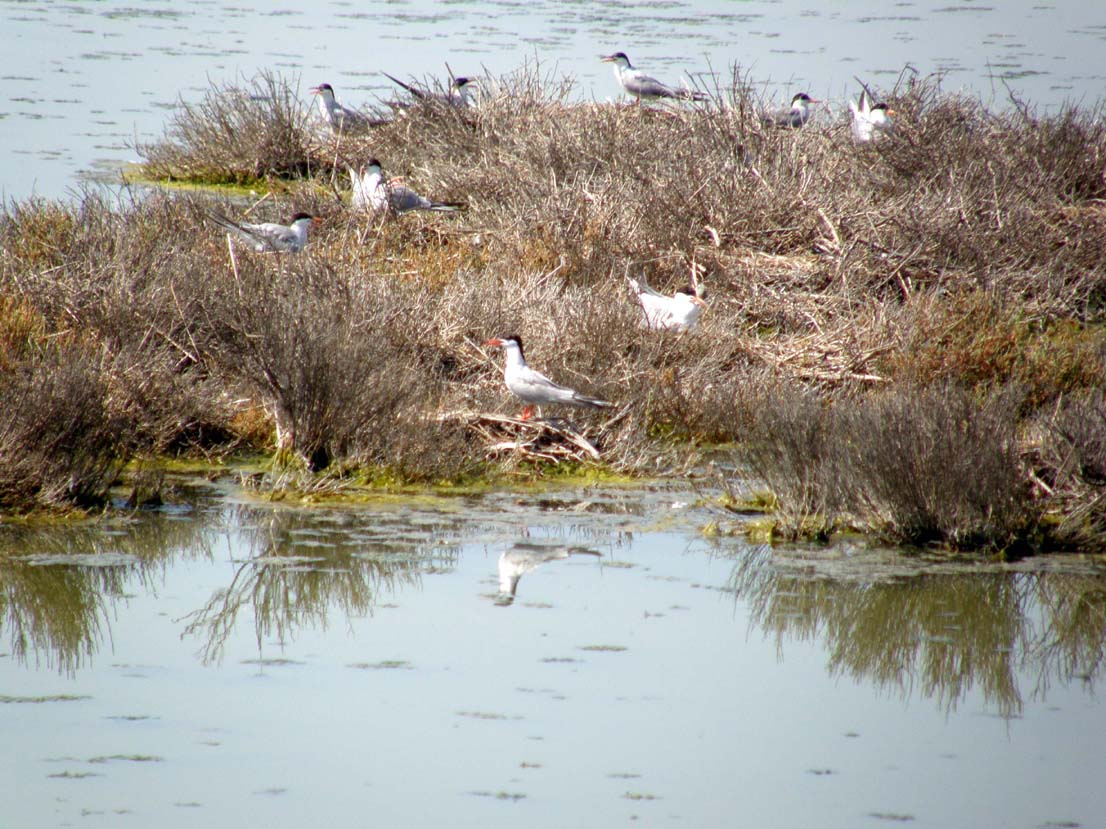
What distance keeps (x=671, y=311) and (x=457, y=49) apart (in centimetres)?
1804

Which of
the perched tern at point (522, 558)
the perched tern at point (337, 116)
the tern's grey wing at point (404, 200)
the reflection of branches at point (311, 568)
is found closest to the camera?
the reflection of branches at point (311, 568)

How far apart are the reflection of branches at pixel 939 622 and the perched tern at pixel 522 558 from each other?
80 centimetres

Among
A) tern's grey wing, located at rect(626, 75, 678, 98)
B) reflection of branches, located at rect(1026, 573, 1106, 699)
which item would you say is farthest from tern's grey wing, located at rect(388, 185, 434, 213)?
tern's grey wing, located at rect(626, 75, 678, 98)

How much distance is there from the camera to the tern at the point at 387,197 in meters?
12.1

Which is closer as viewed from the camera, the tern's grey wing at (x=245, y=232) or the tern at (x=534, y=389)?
the tern at (x=534, y=389)

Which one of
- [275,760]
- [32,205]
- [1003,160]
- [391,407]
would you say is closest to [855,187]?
[1003,160]

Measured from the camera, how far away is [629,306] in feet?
32.5

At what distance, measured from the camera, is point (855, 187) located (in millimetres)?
12336

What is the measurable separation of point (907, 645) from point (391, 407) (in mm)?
3138

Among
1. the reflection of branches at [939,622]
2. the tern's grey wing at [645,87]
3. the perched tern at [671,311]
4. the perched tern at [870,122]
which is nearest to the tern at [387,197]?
the perched tern at [671,311]

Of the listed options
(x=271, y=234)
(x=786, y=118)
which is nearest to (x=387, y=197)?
(x=271, y=234)

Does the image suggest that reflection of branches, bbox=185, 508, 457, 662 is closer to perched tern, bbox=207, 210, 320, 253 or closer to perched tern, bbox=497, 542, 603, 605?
perched tern, bbox=497, 542, 603, 605

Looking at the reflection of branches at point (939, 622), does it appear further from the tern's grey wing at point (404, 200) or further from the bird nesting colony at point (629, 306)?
the tern's grey wing at point (404, 200)

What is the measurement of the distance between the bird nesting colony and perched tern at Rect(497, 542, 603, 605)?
105cm
